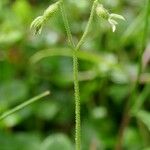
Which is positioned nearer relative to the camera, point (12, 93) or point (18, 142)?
point (18, 142)

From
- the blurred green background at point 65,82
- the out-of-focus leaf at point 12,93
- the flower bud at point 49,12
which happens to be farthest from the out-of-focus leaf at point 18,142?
the flower bud at point 49,12

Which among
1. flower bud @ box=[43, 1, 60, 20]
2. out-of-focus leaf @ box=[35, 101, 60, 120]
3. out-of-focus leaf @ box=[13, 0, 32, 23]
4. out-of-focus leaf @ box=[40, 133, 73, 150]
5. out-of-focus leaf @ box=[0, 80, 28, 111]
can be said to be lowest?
out-of-focus leaf @ box=[35, 101, 60, 120]

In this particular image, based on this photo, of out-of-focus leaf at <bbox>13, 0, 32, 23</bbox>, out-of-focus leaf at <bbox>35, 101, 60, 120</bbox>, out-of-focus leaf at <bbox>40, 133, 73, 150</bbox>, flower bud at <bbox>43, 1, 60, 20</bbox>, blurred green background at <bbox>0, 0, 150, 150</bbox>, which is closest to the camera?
flower bud at <bbox>43, 1, 60, 20</bbox>

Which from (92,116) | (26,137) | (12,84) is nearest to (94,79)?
(92,116)

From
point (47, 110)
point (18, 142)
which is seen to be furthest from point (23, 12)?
point (18, 142)

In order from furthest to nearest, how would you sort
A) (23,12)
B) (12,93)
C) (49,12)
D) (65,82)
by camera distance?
(23,12) < (65,82) < (12,93) < (49,12)

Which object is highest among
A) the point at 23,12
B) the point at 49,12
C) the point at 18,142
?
the point at 49,12

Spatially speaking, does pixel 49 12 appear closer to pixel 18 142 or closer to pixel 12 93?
pixel 18 142

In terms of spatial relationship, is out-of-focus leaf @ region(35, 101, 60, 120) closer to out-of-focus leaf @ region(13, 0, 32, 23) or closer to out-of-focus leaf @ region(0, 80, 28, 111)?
out-of-focus leaf @ region(0, 80, 28, 111)

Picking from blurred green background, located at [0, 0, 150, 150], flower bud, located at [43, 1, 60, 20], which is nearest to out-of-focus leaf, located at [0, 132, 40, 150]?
blurred green background, located at [0, 0, 150, 150]
